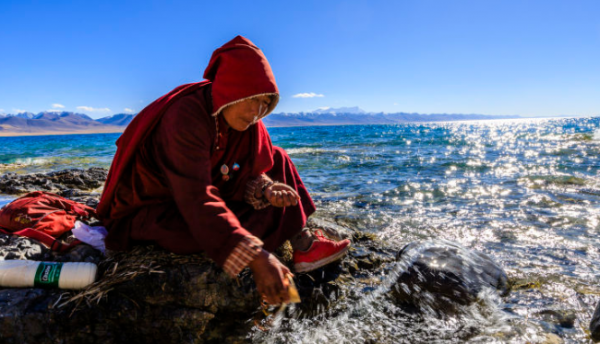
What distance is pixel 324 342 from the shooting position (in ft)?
8.07

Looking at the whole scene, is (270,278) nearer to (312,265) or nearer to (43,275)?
(312,265)

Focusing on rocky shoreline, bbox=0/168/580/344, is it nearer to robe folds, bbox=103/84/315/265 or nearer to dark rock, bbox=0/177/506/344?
dark rock, bbox=0/177/506/344

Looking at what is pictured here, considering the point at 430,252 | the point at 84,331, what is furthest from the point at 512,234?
the point at 84,331

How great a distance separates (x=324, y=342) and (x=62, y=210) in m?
2.49

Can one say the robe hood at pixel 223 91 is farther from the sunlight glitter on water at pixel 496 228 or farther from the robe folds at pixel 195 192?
the sunlight glitter on water at pixel 496 228

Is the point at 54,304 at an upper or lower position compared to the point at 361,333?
upper

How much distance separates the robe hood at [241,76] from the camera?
1988mm

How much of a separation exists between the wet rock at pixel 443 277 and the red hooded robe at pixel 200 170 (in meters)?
1.22

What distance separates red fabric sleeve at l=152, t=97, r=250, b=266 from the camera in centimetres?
169

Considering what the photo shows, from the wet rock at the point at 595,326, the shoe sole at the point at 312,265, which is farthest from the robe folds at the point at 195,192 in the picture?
the wet rock at the point at 595,326

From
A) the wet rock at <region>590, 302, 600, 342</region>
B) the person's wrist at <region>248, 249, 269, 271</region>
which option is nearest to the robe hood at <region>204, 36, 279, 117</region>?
the person's wrist at <region>248, 249, 269, 271</region>

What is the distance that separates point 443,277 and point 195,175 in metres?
2.48

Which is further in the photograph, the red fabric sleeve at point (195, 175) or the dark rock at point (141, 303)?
the dark rock at point (141, 303)

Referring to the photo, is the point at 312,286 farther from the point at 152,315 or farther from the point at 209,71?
the point at 209,71
